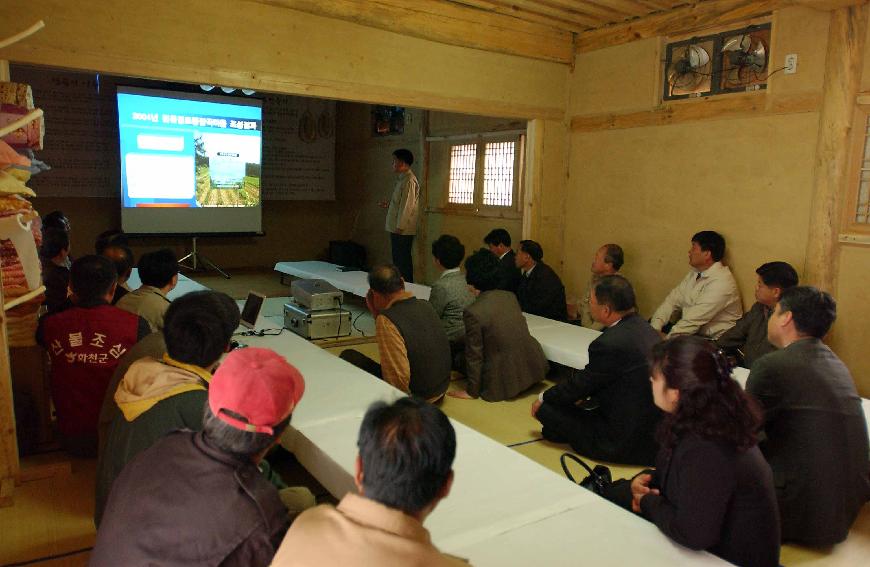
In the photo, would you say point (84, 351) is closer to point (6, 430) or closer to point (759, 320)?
point (6, 430)

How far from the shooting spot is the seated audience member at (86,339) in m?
2.62

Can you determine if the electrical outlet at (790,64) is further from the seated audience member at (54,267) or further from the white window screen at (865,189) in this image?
the seated audience member at (54,267)

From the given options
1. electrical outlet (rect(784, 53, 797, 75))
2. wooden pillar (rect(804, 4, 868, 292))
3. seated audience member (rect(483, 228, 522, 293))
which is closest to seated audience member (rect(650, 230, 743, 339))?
wooden pillar (rect(804, 4, 868, 292))

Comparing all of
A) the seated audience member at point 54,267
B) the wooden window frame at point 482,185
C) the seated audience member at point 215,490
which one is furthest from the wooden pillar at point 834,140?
the seated audience member at point 54,267

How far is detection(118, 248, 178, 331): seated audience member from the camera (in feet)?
9.75

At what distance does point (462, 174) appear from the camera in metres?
6.90

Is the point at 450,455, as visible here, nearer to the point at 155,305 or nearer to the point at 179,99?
the point at 155,305

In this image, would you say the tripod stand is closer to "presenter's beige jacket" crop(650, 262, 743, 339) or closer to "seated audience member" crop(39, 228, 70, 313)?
"seated audience member" crop(39, 228, 70, 313)

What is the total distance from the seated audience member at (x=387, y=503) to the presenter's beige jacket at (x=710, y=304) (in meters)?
3.45

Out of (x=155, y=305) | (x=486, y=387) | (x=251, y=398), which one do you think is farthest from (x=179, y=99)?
(x=251, y=398)

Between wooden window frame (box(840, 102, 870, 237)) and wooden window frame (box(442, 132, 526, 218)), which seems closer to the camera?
wooden window frame (box(840, 102, 870, 237))

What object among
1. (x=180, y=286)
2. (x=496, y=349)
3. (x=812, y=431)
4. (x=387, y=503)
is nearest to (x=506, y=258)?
(x=496, y=349)

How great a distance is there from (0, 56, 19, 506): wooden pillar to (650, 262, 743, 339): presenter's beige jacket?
3.67 m

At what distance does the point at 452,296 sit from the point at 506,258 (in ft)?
4.20
